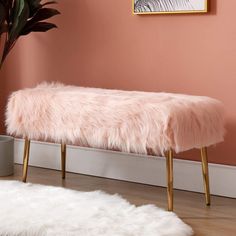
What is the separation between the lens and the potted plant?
354 centimetres

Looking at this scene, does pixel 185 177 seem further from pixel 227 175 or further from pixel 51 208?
pixel 51 208

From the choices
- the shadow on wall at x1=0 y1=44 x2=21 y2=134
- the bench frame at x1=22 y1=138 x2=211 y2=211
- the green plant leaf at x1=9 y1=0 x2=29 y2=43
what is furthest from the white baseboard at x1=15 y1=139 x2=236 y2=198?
the green plant leaf at x1=9 y1=0 x2=29 y2=43

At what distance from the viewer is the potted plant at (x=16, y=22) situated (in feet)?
11.6

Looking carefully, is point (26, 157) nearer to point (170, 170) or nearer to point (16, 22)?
point (16, 22)

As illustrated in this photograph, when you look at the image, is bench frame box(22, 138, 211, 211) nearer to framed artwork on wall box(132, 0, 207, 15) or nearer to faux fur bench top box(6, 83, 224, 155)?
faux fur bench top box(6, 83, 224, 155)

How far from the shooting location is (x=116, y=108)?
2.97m

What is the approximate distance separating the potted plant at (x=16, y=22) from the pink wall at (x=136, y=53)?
0.73 feet

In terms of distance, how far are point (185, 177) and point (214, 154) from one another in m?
0.23

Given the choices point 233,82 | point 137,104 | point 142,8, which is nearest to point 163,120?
point 137,104

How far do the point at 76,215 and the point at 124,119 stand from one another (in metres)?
0.54

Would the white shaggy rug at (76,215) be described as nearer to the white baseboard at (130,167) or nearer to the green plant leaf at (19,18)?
the white baseboard at (130,167)

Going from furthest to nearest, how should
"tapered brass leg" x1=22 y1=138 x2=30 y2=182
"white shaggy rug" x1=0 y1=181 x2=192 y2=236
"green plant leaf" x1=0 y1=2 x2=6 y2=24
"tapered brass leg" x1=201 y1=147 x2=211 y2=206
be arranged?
"green plant leaf" x1=0 y1=2 x2=6 y2=24 → "tapered brass leg" x1=22 y1=138 x2=30 y2=182 → "tapered brass leg" x1=201 y1=147 x2=211 y2=206 → "white shaggy rug" x1=0 y1=181 x2=192 y2=236

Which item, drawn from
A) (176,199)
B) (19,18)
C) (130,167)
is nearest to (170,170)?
(176,199)

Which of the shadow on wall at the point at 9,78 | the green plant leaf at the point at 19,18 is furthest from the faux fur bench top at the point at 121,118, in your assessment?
the shadow on wall at the point at 9,78
